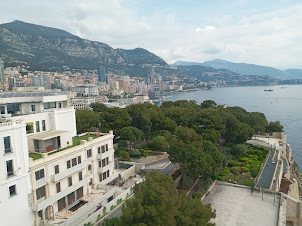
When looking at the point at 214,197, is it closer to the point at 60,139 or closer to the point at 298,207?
the point at 298,207

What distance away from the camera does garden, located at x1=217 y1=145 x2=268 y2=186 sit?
28.5 metres

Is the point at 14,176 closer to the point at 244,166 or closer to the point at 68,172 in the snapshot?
the point at 68,172

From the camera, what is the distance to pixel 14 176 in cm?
1591

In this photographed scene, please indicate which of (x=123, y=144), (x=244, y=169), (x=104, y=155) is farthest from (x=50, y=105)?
(x=244, y=169)

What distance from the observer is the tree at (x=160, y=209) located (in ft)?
44.1

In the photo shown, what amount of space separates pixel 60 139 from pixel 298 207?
886 inches

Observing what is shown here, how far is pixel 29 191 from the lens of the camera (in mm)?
16891

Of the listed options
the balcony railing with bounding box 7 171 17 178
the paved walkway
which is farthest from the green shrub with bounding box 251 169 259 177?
the balcony railing with bounding box 7 171 17 178

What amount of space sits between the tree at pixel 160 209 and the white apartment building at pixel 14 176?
A: 7.24 meters

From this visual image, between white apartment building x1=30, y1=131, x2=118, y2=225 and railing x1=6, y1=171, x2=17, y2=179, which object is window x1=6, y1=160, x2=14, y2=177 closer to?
railing x1=6, y1=171, x2=17, y2=179

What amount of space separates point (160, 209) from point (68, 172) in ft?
30.5

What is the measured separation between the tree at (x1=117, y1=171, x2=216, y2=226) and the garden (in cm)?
1412

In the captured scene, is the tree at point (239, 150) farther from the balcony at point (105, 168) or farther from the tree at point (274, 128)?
the balcony at point (105, 168)

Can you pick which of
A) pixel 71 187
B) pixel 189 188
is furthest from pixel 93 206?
pixel 189 188
